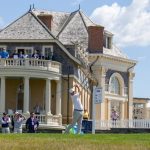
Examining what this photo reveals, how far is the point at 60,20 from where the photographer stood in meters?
74.4

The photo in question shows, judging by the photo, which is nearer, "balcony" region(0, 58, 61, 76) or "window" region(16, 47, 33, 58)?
"balcony" region(0, 58, 61, 76)

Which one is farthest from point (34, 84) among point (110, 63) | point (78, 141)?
point (78, 141)

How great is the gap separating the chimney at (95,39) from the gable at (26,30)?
1227 cm

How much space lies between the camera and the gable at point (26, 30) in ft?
194

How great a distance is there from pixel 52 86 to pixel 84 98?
6.60 meters

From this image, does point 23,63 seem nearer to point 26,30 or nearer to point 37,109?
point 37,109

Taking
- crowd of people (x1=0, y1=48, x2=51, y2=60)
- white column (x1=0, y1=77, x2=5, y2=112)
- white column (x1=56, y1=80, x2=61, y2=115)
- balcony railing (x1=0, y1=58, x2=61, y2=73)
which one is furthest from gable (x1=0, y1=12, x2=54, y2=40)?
white column (x1=0, y1=77, x2=5, y2=112)

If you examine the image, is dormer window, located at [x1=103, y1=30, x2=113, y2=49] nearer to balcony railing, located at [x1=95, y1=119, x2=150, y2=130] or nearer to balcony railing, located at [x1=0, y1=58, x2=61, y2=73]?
balcony railing, located at [x1=95, y1=119, x2=150, y2=130]

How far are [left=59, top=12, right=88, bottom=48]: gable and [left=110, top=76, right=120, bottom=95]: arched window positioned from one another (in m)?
4.87

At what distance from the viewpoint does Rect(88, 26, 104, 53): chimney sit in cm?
7312

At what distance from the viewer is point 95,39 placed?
73.7 metres

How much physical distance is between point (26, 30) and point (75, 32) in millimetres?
12866

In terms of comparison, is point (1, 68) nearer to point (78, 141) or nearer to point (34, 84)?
point (34, 84)

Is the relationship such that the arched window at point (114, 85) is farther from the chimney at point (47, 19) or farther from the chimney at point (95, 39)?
the chimney at point (47, 19)
